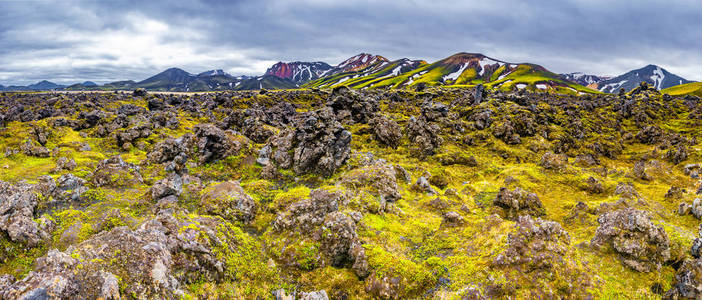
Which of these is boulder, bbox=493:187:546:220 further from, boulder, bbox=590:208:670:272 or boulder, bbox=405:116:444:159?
boulder, bbox=405:116:444:159

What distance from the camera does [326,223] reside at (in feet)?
47.4

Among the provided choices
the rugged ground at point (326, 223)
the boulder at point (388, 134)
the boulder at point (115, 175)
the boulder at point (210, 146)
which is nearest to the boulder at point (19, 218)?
the rugged ground at point (326, 223)

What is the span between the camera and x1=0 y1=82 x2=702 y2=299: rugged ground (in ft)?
34.7

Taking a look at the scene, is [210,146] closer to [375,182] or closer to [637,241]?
[375,182]

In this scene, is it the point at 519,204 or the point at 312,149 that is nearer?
the point at 519,204

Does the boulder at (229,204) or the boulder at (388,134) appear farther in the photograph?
the boulder at (388,134)

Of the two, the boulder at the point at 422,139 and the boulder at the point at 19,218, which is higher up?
the boulder at the point at 422,139

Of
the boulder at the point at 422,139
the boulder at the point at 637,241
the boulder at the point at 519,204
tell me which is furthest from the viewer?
the boulder at the point at 422,139

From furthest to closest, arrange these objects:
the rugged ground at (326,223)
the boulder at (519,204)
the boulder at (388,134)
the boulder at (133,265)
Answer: the boulder at (388,134)
the boulder at (519,204)
the rugged ground at (326,223)
the boulder at (133,265)

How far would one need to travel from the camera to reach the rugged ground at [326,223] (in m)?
10.6

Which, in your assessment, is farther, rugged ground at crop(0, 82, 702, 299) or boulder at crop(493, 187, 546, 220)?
boulder at crop(493, 187, 546, 220)

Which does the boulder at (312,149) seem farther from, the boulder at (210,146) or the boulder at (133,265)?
the boulder at (133,265)

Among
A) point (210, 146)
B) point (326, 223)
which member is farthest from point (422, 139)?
point (326, 223)

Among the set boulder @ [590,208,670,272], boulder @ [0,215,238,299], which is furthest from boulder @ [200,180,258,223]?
boulder @ [590,208,670,272]
